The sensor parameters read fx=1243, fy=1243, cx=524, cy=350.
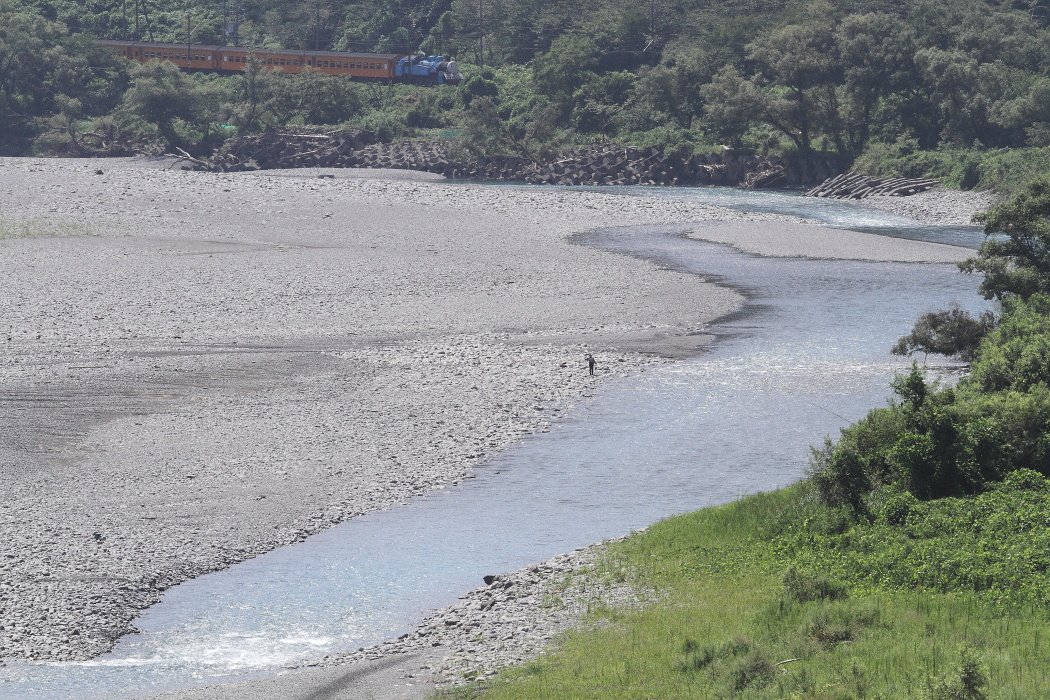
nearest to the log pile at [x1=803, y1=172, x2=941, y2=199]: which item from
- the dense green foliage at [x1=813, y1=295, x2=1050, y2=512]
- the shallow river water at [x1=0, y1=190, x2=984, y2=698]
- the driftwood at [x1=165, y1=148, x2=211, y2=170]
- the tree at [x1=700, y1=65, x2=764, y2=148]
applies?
the tree at [x1=700, y1=65, x2=764, y2=148]

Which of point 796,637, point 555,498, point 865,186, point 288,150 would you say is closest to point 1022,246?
point 555,498

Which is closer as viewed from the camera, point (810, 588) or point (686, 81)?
point (810, 588)

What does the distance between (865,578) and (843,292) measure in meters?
37.7

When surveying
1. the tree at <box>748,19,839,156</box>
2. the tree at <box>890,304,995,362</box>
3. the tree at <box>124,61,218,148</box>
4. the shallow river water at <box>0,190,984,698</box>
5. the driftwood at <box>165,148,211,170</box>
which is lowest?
the shallow river water at <box>0,190,984,698</box>

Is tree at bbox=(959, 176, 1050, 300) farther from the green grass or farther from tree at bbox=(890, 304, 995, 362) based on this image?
the green grass

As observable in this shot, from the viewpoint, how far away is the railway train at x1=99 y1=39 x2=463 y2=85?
152 meters

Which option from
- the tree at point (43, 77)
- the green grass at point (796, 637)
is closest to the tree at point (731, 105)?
the tree at point (43, 77)

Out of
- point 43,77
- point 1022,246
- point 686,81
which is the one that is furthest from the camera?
point 43,77

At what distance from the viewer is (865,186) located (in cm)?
10294

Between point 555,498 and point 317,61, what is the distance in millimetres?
130783

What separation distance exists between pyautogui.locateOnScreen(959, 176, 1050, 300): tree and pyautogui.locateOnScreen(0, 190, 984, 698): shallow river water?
4766mm

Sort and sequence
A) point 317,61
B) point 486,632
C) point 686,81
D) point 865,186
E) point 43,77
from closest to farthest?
point 486,632 < point 865,186 < point 686,81 < point 43,77 < point 317,61

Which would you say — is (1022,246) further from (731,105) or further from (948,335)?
(731,105)

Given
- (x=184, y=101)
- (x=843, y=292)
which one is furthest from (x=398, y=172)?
(x=843, y=292)
